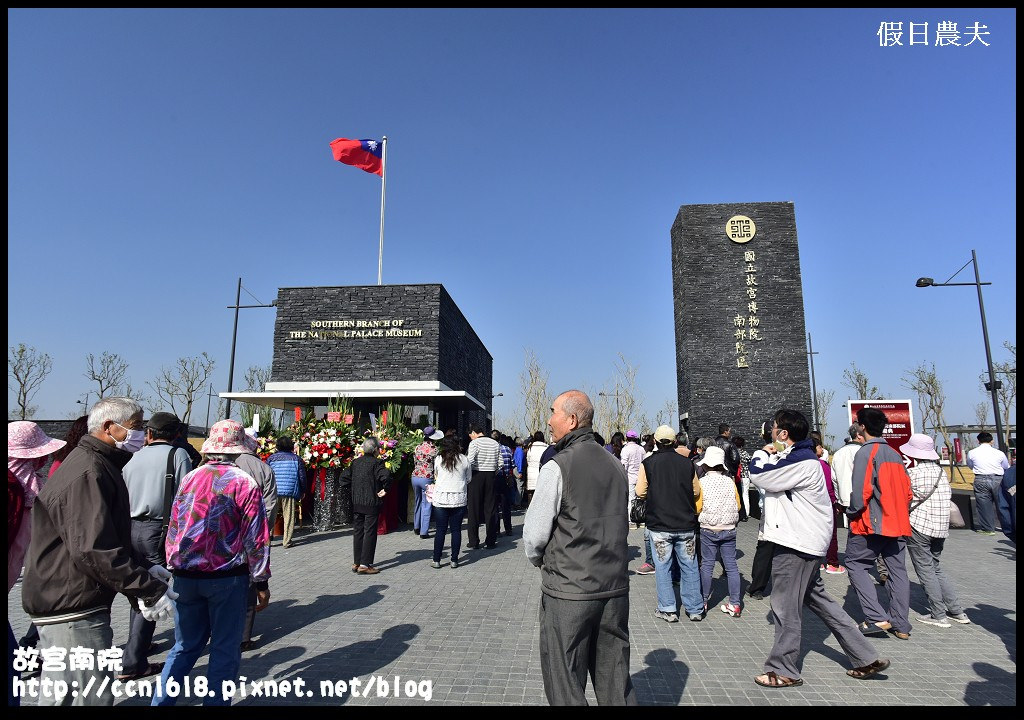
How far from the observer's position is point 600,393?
123 feet

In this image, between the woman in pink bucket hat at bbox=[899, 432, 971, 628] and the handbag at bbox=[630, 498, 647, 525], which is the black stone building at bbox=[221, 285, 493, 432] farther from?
the woman in pink bucket hat at bbox=[899, 432, 971, 628]

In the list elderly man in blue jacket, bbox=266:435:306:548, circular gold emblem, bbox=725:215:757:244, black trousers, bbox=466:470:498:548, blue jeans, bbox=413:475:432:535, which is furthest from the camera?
circular gold emblem, bbox=725:215:757:244

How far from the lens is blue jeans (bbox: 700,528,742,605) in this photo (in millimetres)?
5977

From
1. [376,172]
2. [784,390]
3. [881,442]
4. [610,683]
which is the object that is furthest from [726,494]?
[376,172]

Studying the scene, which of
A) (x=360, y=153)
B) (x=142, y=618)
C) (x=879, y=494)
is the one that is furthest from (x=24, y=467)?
(x=360, y=153)

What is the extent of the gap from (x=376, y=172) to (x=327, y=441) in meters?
13.9

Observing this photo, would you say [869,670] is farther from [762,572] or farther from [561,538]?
[561,538]

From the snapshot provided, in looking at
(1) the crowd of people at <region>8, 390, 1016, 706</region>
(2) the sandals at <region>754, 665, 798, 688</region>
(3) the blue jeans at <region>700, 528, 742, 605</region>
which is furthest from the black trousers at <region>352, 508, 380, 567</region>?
(2) the sandals at <region>754, 665, 798, 688</region>

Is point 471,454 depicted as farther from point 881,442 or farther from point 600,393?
point 600,393

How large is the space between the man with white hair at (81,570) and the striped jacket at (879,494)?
18.0 ft

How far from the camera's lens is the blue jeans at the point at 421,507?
35.0ft

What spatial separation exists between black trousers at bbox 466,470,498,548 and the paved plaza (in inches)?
67.9

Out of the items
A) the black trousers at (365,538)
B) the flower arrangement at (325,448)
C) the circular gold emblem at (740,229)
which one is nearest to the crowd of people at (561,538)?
the black trousers at (365,538)

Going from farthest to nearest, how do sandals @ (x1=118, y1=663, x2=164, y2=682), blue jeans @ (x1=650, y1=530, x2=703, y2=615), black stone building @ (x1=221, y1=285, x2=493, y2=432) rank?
black stone building @ (x1=221, y1=285, x2=493, y2=432), blue jeans @ (x1=650, y1=530, x2=703, y2=615), sandals @ (x1=118, y1=663, x2=164, y2=682)
